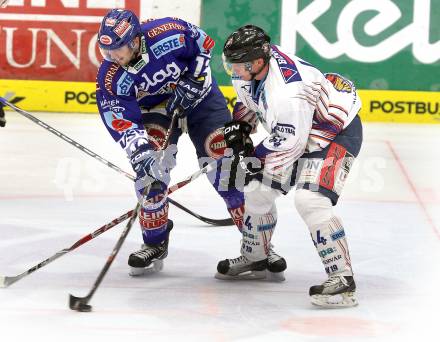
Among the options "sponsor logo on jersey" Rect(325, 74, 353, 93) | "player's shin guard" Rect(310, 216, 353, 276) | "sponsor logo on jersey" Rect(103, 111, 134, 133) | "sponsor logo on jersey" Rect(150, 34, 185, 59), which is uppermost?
"sponsor logo on jersey" Rect(150, 34, 185, 59)

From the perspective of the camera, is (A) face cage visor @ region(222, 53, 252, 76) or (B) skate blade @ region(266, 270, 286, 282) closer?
(A) face cage visor @ region(222, 53, 252, 76)

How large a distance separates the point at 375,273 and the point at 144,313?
1183 millimetres

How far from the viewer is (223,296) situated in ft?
14.4

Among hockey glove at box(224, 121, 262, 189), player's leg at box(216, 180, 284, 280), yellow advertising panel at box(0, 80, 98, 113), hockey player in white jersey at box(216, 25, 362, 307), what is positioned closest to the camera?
hockey player in white jersey at box(216, 25, 362, 307)

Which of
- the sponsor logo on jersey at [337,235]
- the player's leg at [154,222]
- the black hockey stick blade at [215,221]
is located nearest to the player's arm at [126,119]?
the player's leg at [154,222]

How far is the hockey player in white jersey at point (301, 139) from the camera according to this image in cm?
407

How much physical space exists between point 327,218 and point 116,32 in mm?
1144

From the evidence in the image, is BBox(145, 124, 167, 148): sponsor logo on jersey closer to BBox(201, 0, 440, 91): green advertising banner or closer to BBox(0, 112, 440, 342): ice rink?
BBox(0, 112, 440, 342): ice rink

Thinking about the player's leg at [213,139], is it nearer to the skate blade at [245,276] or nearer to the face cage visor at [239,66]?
the skate blade at [245,276]

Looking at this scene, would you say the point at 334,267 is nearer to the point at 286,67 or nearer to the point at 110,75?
the point at 286,67

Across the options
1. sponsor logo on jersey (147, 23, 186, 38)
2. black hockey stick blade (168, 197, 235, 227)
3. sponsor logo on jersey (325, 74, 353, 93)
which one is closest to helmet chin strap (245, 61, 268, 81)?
sponsor logo on jersey (325, 74, 353, 93)

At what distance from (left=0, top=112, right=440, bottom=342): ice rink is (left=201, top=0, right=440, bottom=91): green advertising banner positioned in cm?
117

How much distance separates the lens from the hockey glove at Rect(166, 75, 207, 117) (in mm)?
4711

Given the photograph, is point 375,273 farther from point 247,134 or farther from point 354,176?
point 354,176
